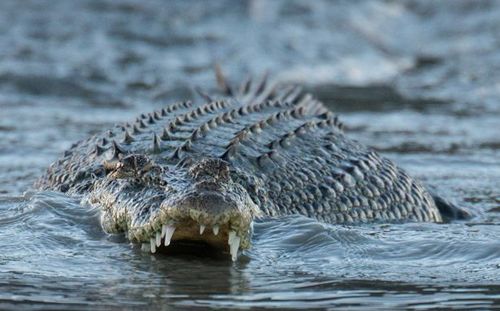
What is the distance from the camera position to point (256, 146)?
7.13m

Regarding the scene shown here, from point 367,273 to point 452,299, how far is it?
0.61 metres

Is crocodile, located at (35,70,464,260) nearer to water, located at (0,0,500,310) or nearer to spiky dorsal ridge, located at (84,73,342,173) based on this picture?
spiky dorsal ridge, located at (84,73,342,173)

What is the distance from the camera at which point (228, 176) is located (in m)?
5.79

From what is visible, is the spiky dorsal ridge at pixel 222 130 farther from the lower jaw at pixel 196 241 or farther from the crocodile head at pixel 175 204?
the lower jaw at pixel 196 241

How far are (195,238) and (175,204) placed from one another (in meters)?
0.32

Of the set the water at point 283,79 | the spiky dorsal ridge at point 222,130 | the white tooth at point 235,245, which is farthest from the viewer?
the spiky dorsal ridge at point 222,130

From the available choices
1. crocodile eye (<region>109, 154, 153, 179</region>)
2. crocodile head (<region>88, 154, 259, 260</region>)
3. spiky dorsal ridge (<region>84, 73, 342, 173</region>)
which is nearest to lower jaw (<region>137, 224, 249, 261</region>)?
crocodile head (<region>88, 154, 259, 260</region>)

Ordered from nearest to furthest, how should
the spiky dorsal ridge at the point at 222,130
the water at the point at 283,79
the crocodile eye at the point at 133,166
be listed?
the water at the point at 283,79
the crocodile eye at the point at 133,166
the spiky dorsal ridge at the point at 222,130

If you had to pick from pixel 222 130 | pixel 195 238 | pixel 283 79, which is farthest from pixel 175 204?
pixel 283 79

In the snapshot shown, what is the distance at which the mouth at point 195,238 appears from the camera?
5.48m

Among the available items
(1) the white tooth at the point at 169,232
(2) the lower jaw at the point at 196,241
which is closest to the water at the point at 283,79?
(2) the lower jaw at the point at 196,241

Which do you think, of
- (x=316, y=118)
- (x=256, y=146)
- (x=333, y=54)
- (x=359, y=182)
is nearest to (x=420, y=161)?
(x=316, y=118)

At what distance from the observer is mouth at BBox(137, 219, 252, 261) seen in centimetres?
548

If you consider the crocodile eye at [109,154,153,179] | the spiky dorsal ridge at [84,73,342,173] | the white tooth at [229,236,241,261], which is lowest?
the white tooth at [229,236,241,261]
